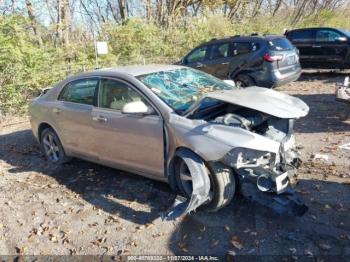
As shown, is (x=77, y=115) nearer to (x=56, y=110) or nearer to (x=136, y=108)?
(x=56, y=110)

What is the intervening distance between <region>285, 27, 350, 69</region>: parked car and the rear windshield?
11.4 feet

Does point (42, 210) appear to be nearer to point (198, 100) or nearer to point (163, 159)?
point (163, 159)

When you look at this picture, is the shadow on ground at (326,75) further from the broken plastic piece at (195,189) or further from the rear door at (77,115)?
the broken plastic piece at (195,189)

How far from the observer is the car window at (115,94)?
4.78 m

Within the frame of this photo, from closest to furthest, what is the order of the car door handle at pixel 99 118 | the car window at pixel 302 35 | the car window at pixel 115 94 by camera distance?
1. the car window at pixel 115 94
2. the car door handle at pixel 99 118
3. the car window at pixel 302 35

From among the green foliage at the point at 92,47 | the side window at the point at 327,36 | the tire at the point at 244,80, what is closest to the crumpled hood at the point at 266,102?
the tire at the point at 244,80

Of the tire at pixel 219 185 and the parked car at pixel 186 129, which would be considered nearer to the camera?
the parked car at pixel 186 129

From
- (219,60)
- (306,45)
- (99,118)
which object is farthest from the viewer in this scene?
(306,45)

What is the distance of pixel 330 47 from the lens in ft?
43.0

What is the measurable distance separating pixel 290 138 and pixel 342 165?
1.54 m

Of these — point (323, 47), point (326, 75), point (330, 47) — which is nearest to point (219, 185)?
point (330, 47)

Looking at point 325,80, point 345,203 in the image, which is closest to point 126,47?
point 325,80

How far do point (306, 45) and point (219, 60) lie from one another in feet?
16.1

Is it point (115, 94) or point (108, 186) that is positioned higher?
point (115, 94)
